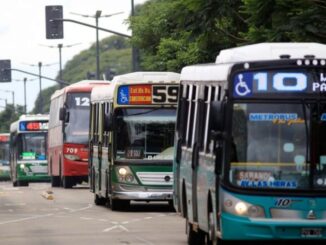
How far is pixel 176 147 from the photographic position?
20.0m

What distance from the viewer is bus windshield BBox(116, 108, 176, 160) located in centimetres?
2698

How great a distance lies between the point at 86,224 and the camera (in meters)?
24.3

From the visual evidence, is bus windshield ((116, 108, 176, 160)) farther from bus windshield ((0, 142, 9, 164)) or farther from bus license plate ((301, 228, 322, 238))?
bus windshield ((0, 142, 9, 164))

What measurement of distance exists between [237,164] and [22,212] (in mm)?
15105

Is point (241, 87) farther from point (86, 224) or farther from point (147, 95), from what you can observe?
point (147, 95)

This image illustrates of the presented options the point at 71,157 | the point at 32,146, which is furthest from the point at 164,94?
the point at 32,146

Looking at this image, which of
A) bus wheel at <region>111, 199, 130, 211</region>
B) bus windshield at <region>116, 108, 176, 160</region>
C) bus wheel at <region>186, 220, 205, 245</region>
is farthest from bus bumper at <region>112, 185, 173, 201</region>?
bus wheel at <region>186, 220, 205, 245</region>

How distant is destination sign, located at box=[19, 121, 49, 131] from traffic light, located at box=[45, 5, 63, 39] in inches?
453

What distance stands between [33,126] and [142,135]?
102 ft

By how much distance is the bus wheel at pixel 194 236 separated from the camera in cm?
1862

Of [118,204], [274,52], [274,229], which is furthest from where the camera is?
[118,204]

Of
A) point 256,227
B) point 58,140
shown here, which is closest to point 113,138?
point 256,227

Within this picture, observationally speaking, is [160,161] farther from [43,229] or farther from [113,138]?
[43,229]

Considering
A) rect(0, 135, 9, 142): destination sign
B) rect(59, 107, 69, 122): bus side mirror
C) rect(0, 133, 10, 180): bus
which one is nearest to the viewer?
rect(59, 107, 69, 122): bus side mirror
